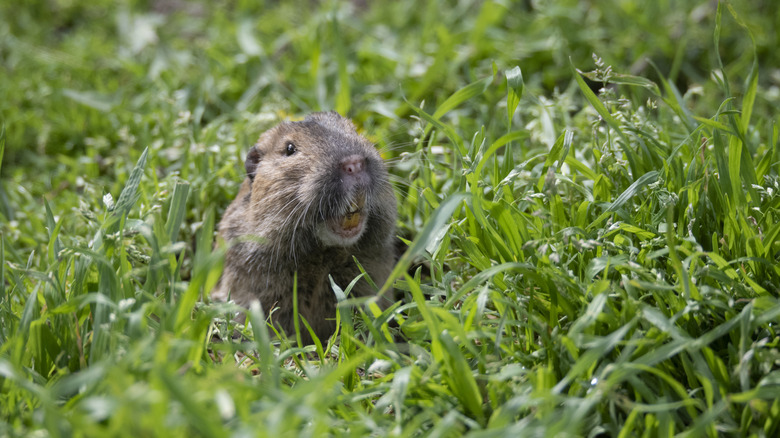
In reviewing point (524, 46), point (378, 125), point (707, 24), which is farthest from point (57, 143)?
point (707, 24)

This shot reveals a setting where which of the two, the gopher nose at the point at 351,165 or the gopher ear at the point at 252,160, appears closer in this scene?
the gopher nose at the point at 351,165

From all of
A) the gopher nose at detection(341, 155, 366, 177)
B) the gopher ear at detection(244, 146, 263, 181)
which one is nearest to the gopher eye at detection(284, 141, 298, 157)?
the gopher ear at detection(244, 146, 263, 181)

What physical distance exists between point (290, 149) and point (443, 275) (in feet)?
3.45

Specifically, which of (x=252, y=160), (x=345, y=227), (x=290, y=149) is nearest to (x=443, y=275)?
(x=345, y=227)

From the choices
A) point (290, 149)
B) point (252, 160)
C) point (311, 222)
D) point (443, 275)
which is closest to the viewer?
point (443, 275)

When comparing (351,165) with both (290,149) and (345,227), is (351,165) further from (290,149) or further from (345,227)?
(290,149)

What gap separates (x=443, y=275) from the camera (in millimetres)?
2922

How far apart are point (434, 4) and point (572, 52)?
132 centimetres

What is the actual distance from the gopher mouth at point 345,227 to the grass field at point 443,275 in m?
0.34

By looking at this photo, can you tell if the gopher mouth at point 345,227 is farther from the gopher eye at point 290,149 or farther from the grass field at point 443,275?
the gopher eye at point 290,149

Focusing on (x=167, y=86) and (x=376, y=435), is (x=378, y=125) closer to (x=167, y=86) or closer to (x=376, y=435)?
(x=167, y=86)

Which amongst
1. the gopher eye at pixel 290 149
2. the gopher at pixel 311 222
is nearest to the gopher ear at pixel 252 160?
the gopher at pixel 311 222

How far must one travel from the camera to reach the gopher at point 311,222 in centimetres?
305

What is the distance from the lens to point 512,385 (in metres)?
2.29
